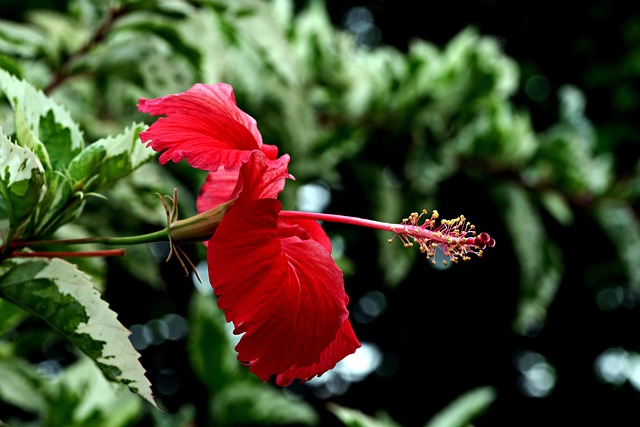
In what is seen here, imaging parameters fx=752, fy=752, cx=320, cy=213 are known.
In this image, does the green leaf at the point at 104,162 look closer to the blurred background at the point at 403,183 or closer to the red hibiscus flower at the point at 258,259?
the red hibiscus flower at the point at 258,259

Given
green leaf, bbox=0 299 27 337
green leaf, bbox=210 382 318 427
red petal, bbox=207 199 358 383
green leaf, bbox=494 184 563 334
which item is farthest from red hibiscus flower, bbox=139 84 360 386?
green leaf, bbox=494 184 563 334

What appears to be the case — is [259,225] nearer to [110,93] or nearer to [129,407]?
[129,407]

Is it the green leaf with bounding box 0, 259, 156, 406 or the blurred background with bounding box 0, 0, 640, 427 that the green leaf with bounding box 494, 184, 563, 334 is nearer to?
the blurred background with bounding box 0, 0, 640, 427

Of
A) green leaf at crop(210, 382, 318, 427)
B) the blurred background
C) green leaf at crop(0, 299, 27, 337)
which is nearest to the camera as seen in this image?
green leaf at crop(0, 299, 27, 337)

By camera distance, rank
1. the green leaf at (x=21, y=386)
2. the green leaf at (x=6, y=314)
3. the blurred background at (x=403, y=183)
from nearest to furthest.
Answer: the green leaf at (x=6, y=314), the green leaf at (x=21, y=386), the blurred background at (x=403, y=183)

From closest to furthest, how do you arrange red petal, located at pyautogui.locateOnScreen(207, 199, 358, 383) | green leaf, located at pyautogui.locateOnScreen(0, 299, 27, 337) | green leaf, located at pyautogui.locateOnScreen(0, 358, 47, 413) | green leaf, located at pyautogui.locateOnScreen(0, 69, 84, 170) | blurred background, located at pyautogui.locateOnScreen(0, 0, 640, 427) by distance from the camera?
red petal, located at pyautogui.locateOnScreen(207, 199, 358, 383), green leaf, located at pyautogui.locateOnScreen(0, 69, 84, 170), green leaf, located at pyautogui.locateOnScreen(0, 299, 27, 337), green leaf, located at pyautogui.locateOnScreen(0, 358, 47, 413), blurred background, located at pyautogui.locateOnScreen(0, 0, 640, 427)

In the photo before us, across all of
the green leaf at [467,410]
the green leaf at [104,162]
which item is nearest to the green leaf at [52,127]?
the green leaf at [104,162]

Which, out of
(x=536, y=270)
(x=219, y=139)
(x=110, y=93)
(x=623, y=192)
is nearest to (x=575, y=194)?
(x=623, y=192)
